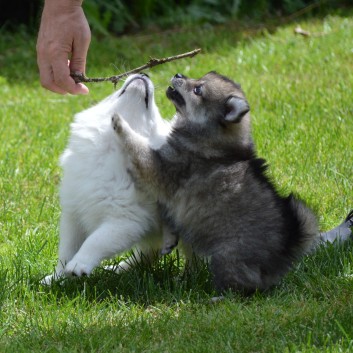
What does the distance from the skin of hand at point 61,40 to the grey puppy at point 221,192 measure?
15.1 inches

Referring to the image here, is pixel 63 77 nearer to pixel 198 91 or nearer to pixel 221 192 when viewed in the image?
pixel 198 91

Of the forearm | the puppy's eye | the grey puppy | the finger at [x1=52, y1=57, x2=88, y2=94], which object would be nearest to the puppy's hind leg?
the grey puppy

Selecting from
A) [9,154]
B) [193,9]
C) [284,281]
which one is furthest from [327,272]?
[193,9]

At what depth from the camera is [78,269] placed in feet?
14.3

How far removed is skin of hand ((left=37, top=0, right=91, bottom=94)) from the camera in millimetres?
4367

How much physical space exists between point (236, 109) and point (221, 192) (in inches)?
20.0

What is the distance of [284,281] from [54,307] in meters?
1.23

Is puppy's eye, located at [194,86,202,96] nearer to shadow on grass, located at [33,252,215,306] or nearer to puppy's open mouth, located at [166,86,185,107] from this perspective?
puppy's open mouth, located at [166,86,185,107]

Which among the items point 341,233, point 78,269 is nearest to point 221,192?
point 78,269

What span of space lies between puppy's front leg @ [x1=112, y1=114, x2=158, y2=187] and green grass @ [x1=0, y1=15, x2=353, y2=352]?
1.78 feet

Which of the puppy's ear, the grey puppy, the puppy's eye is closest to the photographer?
the grey puppy

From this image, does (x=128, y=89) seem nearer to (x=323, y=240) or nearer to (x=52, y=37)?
(x=52, y=37)

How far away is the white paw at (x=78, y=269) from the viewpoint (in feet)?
14.3

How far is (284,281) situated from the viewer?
4484 mm
